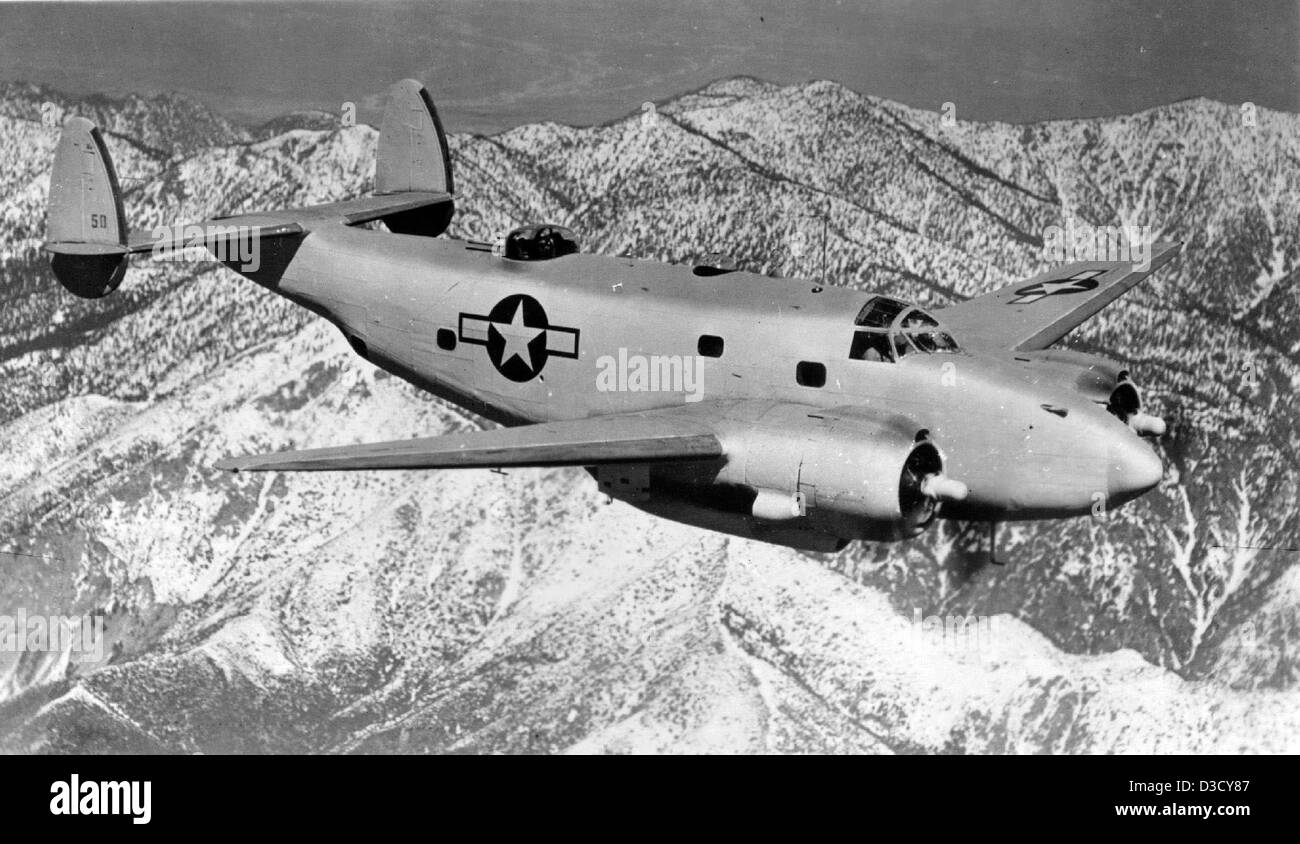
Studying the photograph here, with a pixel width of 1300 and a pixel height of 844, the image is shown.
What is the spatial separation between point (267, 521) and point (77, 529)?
2488 millimetres

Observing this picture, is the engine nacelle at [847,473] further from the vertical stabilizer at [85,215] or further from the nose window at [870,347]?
the vertical stabilizer at [85,215]

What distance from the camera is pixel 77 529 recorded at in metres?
A: 20.0

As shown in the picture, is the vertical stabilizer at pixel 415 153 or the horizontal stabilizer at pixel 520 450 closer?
the horizontal stabilizer at pixel 520 450

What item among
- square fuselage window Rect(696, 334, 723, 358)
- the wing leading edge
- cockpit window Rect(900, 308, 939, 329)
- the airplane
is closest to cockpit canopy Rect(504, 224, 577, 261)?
the airplane

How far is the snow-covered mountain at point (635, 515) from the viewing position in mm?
18266

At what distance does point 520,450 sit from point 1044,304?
7090 mm

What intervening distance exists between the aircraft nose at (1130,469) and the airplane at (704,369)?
0.07 ft

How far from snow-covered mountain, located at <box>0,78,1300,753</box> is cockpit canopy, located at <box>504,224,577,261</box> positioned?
197 centimetres

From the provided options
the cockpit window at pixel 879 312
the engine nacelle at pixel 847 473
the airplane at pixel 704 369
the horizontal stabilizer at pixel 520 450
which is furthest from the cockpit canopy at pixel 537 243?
the engine nacelle at pixel 847 473

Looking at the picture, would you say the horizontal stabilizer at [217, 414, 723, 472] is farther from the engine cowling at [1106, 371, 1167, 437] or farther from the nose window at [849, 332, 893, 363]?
the engine cowling at [1106, 371, 1167, 437]

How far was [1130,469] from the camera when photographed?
1525cm

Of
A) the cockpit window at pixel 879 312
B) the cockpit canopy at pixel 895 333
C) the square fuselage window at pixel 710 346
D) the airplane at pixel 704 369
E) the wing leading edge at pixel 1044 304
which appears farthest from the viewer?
the wing leading edge at pixel 1044 304

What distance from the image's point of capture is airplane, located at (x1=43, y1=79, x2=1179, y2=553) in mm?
15180

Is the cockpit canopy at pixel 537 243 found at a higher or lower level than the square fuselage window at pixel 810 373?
higher
